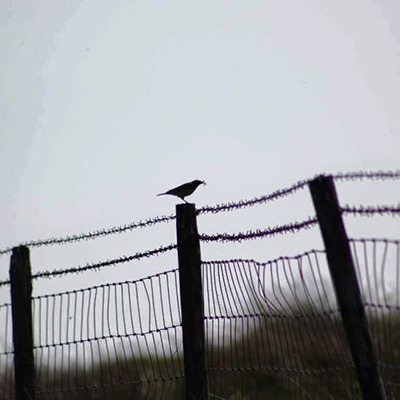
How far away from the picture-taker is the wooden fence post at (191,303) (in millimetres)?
5289

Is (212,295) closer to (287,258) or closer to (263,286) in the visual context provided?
(263,286)

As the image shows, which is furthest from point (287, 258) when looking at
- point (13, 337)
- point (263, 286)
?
point (13, 337)

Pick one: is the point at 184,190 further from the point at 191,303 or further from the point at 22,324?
the point at 191,303

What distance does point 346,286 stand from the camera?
4.13m

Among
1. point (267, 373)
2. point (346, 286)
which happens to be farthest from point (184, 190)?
point (346, 286)

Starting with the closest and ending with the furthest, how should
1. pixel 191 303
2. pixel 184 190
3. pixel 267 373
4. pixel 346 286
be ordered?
pixel 346 286, pixel 191 303, pixel 267 373, pixel 184 190

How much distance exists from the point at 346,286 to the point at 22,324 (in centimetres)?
324

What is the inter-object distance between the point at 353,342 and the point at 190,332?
1528 mm

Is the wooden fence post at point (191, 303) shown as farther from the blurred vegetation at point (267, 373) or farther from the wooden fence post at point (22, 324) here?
the wooden fence post at point (22, 324)

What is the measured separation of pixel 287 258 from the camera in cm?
461

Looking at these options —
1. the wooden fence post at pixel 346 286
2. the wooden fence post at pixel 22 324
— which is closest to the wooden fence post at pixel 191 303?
the wooden fence post at pixel 346 286

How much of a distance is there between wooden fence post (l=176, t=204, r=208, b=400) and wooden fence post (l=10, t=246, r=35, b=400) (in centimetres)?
163

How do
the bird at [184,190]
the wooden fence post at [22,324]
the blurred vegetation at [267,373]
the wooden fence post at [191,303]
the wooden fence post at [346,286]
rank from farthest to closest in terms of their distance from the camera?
1. the bird at [184,190]
2. the wooden fence post at [22,324]
3. the wooden fence post at [191,303]
4. the blurred vegetation at [267,373]
5. the wooden fence post at [346,286]

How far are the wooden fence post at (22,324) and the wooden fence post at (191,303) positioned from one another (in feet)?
5.35
